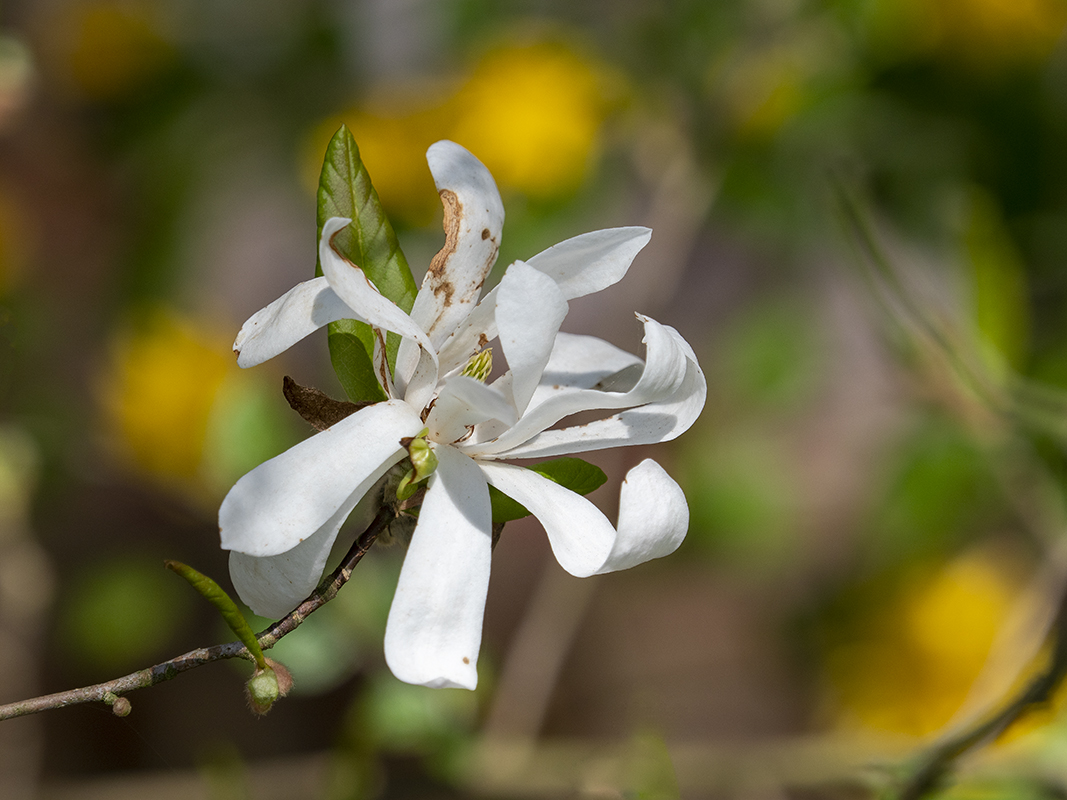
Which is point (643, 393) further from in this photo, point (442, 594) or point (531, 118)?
point (531, 118)

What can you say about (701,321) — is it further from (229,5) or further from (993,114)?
(229,5)

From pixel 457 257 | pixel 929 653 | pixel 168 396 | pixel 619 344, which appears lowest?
pixel 929 653

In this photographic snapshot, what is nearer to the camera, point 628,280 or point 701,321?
point 628,280

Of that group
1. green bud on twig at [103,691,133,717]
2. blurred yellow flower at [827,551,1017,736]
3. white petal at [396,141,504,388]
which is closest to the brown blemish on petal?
white petal at [396,141,504,388]

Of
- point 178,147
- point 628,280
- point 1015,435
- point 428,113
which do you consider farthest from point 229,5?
point 1015,435

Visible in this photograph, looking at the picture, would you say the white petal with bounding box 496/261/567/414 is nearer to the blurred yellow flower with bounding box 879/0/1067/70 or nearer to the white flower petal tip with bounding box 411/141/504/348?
the white flower petal tip with bounding box 411/141/504/348

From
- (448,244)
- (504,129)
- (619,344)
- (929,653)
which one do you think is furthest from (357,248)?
(619,344)

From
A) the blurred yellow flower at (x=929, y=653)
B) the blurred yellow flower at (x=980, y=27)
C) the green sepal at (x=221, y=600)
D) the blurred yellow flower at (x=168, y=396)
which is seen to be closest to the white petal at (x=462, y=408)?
the green sepal at (x=221, y=600)
